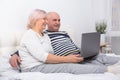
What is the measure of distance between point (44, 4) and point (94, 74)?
1570 millimetres

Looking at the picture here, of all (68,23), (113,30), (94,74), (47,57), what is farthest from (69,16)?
(94,74)

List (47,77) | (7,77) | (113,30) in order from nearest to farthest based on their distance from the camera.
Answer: (47,77) → (7,77) → (113,30)

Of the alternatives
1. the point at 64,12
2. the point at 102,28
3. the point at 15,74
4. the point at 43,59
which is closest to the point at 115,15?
the point at 102,28

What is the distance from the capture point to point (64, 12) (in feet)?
10.6

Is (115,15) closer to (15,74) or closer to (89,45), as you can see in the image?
(89,45)

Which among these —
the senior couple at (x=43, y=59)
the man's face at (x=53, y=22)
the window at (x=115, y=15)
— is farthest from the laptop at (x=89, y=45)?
the window at (x=115, y=15)

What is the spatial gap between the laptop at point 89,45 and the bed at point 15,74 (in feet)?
1.35

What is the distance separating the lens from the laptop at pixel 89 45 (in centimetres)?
205

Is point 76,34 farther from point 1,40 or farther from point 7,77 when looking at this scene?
point 7,77

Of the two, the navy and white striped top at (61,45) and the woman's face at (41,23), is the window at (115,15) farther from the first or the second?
the woman's face at (41,23)

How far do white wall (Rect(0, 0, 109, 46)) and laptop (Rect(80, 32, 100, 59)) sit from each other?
0.91m

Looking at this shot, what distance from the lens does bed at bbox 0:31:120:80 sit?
1.59 meters

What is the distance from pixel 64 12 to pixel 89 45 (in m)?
1.21

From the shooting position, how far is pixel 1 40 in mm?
2414
